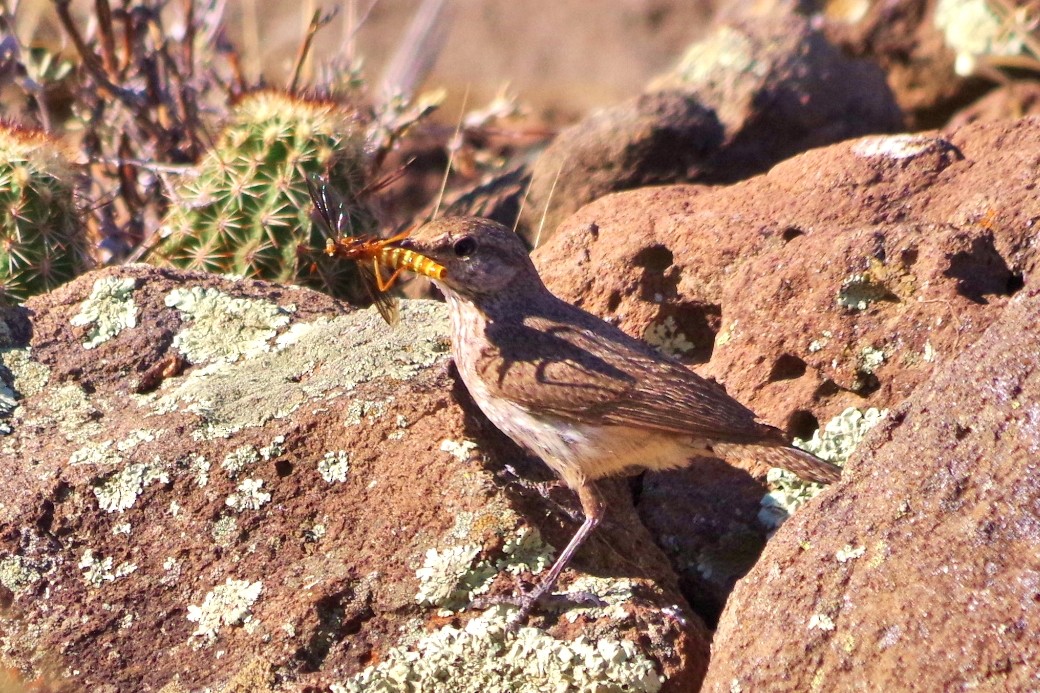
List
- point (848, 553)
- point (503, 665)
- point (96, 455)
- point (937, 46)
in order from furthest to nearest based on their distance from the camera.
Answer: point (937, 46) → point (96, 455) → point (503, 665) → point (848, 553)

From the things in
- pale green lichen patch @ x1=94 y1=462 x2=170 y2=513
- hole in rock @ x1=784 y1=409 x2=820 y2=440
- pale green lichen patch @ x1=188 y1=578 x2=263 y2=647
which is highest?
pale green lichen patch @ x1=94 y1=462 x2=170 y2=513

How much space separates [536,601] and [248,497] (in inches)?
40.9

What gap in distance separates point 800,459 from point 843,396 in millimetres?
499

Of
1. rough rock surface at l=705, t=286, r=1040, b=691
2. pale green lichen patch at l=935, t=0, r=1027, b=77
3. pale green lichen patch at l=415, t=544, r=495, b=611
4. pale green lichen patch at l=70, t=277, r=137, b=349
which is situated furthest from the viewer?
pale green lichen patch at l=935, t=0, r=1027, b=77

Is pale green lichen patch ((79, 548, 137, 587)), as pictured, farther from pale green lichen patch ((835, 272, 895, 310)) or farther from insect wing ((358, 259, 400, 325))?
pale green lichen patch ((835, 272, 895, 310))

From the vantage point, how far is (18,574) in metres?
3.88

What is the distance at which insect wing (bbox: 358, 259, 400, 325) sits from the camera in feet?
15.3

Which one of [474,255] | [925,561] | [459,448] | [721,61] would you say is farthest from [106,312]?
[721,61]

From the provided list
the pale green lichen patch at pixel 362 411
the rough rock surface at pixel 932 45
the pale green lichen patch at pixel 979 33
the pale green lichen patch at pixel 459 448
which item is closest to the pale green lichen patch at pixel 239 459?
the pale green lichen patch at pixel 362 411

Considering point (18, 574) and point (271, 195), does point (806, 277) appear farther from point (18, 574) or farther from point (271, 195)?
point (18, 574)

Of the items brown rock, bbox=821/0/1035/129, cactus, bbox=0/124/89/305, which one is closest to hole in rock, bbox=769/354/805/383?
cactus, bbox=0/124/89/305

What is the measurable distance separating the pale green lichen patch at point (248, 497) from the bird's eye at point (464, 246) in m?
1.15

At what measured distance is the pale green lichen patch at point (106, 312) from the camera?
4719 millimetres

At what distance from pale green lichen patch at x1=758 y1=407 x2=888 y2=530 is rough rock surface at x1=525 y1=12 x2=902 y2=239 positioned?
91.1 inches
